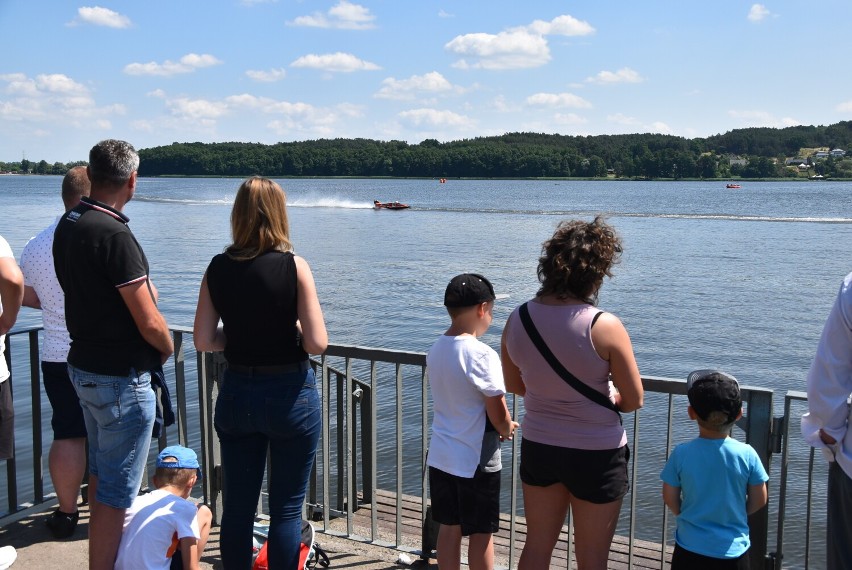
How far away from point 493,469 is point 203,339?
4.87 ft

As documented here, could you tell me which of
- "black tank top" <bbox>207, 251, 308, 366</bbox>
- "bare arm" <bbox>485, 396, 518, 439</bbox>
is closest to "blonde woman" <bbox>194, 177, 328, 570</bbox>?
"black tank top" <bbox>207, 251, 308, 366</bbox>

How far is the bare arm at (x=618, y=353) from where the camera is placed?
357 centimetres

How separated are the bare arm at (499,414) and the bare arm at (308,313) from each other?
806 mm

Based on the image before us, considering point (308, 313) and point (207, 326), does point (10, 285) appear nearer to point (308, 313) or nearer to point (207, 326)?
point (207, 326)

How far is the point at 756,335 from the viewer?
22688 millimetres

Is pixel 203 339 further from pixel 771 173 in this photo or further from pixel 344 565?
pixel 771 173

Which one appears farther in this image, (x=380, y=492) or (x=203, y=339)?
(x=380, y=492)

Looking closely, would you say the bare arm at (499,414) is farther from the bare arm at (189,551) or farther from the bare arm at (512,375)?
the bare arm at (189,551)

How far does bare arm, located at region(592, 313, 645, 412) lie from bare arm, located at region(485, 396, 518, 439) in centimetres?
60

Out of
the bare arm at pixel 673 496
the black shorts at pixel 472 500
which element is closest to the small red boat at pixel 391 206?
the black shorts at pixel 472 500

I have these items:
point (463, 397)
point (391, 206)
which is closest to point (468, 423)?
point (463, 397)

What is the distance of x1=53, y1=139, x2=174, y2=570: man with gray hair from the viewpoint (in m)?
3.90

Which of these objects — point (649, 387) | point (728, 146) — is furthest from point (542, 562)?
point (728, 146)

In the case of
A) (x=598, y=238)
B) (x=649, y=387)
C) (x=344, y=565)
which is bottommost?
(x=344, y=565)
